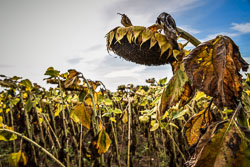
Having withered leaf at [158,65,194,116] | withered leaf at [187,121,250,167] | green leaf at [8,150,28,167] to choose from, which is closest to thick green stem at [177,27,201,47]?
withered leaf at [158,65,194,116]

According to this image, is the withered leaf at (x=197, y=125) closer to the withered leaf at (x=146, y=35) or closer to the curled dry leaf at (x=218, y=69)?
the curled dry leaf at (x=218, y=69)

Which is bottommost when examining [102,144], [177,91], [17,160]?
[17,160]

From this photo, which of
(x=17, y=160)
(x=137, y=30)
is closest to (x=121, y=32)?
(x=137, y=30)

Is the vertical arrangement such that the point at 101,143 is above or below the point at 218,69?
below

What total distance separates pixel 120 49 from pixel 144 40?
23 cm

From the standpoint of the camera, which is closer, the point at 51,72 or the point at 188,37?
the point at 188,37

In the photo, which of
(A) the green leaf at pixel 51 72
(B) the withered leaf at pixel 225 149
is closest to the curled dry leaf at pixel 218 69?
(B) the withered leaf at pixel 225 149

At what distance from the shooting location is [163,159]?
2.67 m

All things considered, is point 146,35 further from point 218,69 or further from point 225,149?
point 225,149

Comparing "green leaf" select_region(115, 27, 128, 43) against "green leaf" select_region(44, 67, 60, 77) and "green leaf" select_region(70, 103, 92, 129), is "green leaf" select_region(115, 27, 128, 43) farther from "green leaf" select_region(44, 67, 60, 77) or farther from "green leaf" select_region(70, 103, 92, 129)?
"green leaf" select_region(44, 67, 60, 77)

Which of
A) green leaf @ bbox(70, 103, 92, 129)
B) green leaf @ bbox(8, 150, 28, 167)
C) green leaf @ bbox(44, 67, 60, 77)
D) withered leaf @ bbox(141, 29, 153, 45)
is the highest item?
green leaf @ bbox(44, 67, 60, 77)

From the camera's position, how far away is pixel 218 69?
A: 32 centimetres

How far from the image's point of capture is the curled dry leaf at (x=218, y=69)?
30cm

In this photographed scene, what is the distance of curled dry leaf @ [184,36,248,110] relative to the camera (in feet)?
0.99
